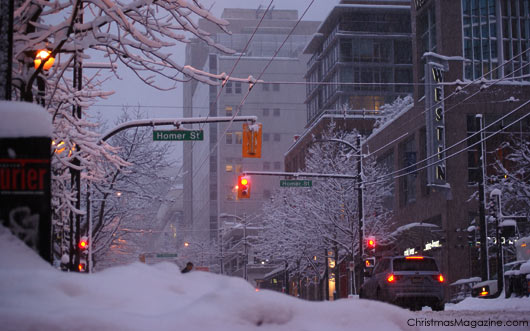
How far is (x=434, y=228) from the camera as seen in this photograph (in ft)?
153

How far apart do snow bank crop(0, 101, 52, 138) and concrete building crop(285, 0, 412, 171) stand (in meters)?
74.7

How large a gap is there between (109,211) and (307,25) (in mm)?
137300

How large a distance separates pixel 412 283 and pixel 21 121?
51.4 ft

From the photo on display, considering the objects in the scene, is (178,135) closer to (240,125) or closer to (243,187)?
(243,187)

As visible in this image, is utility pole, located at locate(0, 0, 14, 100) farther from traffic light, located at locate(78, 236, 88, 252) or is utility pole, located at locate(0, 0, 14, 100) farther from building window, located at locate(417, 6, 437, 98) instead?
building window, located at locate(417, 6, 437, 98)

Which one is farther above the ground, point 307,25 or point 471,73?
point 307,25

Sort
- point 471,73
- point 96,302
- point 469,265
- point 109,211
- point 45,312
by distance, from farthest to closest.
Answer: point 471,73 < point 469,265 < point 109,211 < point 96,302 < point 45,312

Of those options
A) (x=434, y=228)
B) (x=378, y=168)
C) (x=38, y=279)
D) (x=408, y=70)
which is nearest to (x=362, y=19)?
(x=408, y=70)

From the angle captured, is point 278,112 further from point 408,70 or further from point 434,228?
point 434,228

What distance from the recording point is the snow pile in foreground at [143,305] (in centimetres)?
475

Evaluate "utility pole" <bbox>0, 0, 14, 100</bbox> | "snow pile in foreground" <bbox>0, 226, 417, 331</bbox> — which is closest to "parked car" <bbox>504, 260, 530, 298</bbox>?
"snow pile in foreground" <bbox>0, 226, 417, 331</bbox>

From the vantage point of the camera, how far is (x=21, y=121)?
626 centimetres

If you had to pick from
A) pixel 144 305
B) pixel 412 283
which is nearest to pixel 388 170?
pixel 412 283

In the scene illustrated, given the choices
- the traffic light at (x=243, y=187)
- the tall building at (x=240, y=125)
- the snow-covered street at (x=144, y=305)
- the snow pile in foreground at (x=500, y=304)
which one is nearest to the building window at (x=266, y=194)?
the tall building at (x=240, y=125)
